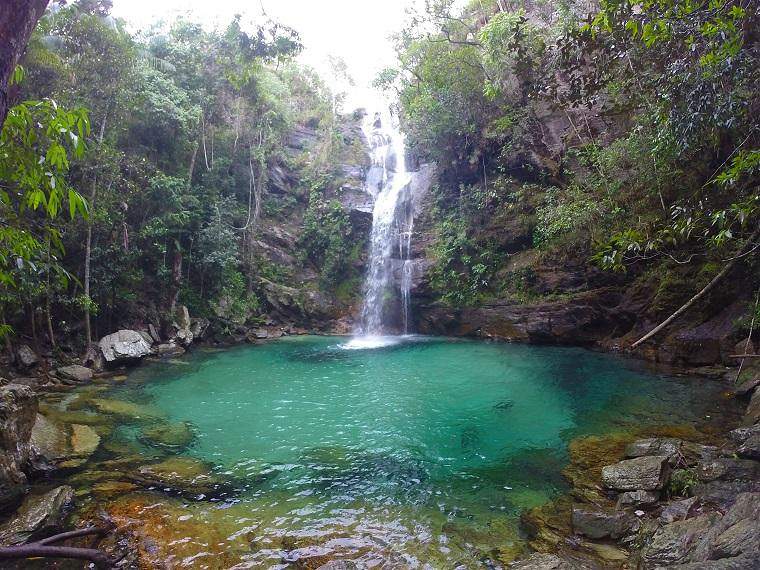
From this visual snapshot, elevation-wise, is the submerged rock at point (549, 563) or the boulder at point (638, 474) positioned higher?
the boulder at point (638, 474)

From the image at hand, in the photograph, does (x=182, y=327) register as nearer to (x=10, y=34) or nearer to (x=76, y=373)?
(x=76, y=373)

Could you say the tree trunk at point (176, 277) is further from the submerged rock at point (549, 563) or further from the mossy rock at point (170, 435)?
the submerged rock at point (549, 563)

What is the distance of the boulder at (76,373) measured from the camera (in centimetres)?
1078

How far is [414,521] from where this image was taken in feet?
15.6

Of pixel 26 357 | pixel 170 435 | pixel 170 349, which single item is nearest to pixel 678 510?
pixel 170 435

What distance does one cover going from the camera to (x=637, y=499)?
4688 millimetres

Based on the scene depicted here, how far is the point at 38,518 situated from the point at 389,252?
1829 centimetres

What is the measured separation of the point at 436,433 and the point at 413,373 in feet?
14.5

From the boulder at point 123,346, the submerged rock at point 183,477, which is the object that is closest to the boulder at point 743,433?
the submerged rock at point 183,477

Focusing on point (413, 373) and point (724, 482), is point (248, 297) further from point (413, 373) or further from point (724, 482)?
point (724, 482)

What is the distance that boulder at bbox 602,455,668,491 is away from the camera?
4.94 metres

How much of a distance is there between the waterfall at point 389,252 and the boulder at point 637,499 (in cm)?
1536

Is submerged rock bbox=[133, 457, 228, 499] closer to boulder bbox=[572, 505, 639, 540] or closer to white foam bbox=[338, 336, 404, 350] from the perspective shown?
boulder bbox=[572, 505, 639, 540]

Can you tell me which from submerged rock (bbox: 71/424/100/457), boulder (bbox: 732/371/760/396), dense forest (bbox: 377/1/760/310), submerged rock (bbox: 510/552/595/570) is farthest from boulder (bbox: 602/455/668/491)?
submerged rock (bbox: 71/424/100/457)
